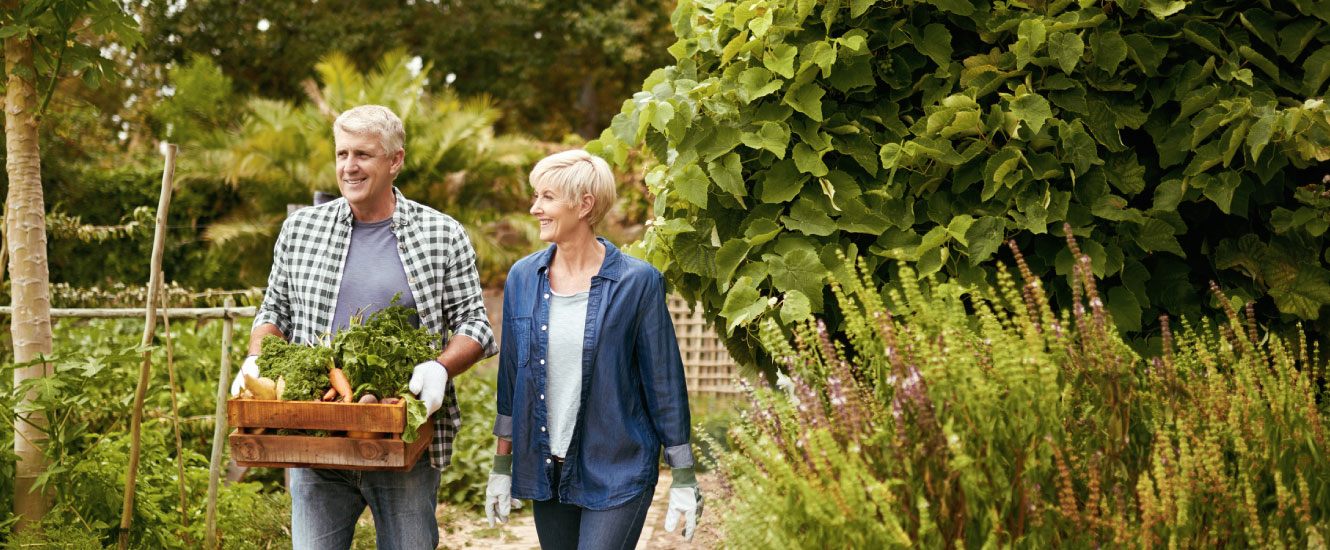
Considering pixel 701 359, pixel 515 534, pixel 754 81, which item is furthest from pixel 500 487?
pixel 701 359

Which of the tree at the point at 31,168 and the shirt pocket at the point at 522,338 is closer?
the shirt pocket at the point at 522,338

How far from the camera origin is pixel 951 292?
2.41 metres

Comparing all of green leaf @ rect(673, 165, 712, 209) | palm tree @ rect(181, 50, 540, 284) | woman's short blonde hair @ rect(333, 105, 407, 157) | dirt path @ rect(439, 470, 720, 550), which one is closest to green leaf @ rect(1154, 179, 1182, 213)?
green leaf @ rect(673, 165, 712, 209)

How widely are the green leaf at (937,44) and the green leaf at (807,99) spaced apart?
29cm

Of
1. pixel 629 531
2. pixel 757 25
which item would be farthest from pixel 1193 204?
pixel 629 531

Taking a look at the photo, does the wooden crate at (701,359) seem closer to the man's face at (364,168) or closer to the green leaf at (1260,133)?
the man's face at (364,168)

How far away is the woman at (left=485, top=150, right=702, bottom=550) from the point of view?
8.43ft

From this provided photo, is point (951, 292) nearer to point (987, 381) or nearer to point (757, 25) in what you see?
point (987, 381)

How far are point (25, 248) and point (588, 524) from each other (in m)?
2.15

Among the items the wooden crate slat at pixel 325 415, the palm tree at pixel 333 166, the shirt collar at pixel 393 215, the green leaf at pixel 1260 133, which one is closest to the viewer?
the wooden crate slat at pixel 325 415

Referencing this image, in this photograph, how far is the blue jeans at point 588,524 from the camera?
2.55 m

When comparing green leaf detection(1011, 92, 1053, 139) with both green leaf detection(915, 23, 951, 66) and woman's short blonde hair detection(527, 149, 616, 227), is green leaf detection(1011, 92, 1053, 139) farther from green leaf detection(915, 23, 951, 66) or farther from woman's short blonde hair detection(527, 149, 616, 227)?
woman's short blonde hair detection(527, 149, 616, 227)

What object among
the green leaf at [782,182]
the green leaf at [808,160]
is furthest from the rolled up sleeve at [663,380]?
the green leaf at [808,160]

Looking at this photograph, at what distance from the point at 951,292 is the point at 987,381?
537 mm
